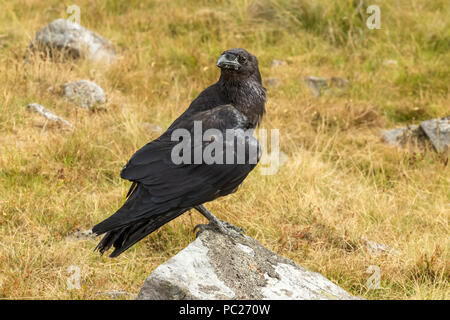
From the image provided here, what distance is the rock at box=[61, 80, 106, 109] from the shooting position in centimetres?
624

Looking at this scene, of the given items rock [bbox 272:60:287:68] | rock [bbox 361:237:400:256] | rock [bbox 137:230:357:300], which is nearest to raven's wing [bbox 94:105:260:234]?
rock [bbox 137:230:357:300]

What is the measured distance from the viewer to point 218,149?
3.25 metres

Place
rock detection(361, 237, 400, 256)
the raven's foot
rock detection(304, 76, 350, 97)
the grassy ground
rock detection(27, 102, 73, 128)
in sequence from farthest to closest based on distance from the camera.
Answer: rock detection(304, 76, 350, 97), rock detection(27, 102, 73, 128), rock detection(361, 237, 400, 256), the grassy ground, the raven's foot

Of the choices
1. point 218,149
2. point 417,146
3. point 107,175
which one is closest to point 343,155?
point 417,146

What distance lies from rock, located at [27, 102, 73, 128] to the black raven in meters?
2.63

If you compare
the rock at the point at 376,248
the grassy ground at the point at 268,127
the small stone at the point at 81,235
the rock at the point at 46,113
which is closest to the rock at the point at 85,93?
the grassy ground at the point at 268,127

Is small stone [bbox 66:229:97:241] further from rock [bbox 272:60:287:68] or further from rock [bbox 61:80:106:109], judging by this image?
rock [bbox 272:60:287:68]

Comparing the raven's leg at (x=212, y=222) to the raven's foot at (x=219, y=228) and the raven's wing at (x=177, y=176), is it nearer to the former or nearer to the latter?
the raven's foot at (x=219, y=228)

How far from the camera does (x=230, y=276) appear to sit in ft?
10.0

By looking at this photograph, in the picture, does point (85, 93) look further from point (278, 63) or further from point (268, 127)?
point (278, 63)

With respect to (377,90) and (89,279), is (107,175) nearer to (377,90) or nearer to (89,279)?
(89,279)

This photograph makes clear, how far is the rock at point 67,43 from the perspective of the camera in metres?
7.28

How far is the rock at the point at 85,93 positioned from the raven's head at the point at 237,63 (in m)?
3.02

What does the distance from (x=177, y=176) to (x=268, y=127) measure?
10.5 ft
